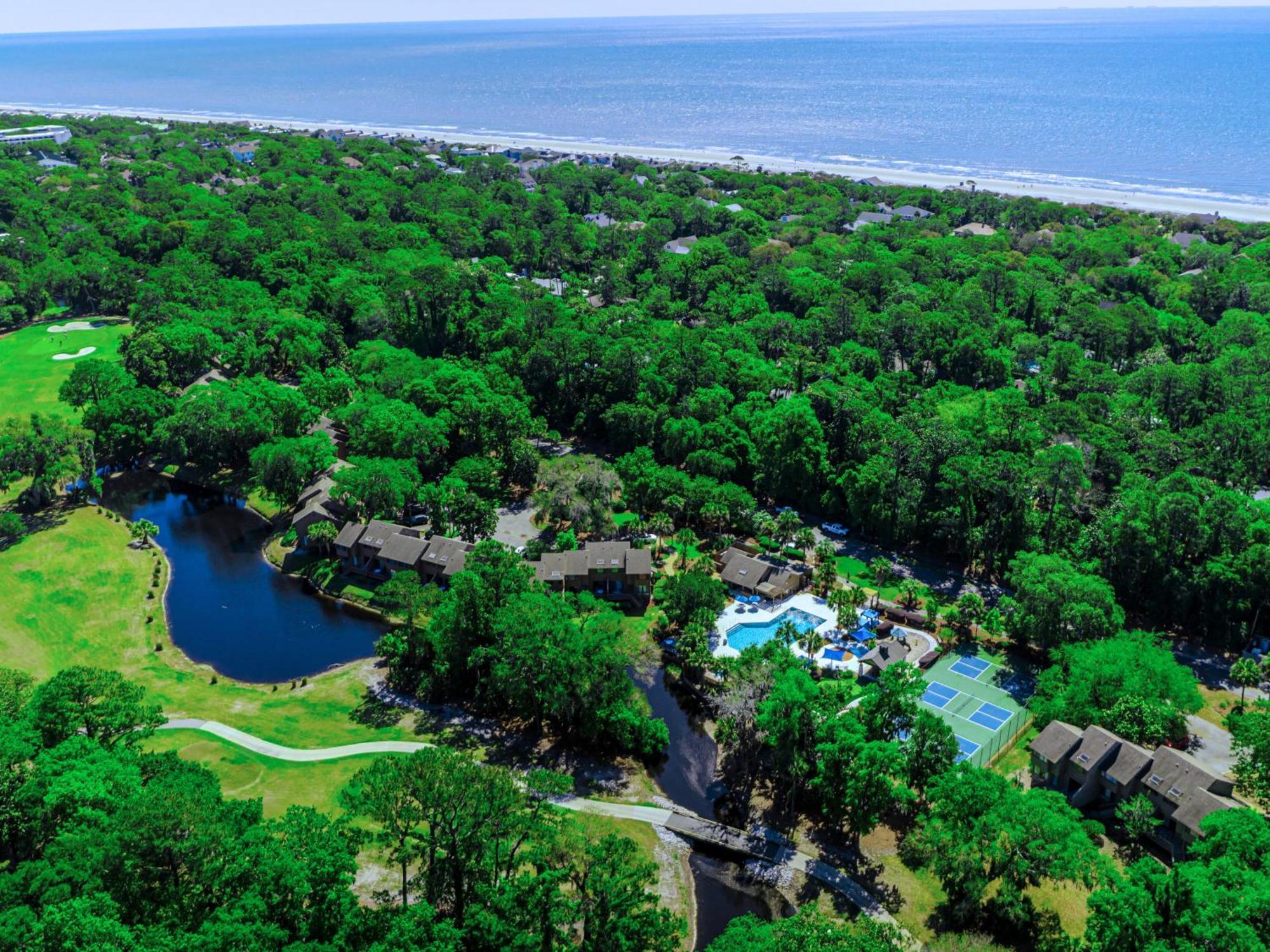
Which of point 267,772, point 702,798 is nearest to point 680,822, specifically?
point 702,798

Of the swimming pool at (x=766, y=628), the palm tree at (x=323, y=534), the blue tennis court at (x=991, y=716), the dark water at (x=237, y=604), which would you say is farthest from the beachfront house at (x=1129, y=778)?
the palm tree at (x=323, y=534)

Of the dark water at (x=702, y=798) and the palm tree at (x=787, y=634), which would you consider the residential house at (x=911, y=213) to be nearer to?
the palm tree at (x=787, y=634)

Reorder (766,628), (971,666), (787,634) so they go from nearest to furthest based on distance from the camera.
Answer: (787,634) → (971,666) → (766,628)

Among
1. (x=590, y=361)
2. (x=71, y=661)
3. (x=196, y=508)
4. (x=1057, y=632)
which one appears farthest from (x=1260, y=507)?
(x=196, y=508)

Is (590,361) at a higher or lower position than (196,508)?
higher

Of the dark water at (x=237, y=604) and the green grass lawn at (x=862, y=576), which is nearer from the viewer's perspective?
the dark water at (x=237, y=604)

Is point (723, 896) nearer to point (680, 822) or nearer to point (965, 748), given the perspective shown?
point (680, 822)

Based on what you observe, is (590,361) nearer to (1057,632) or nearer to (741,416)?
(741,416)
